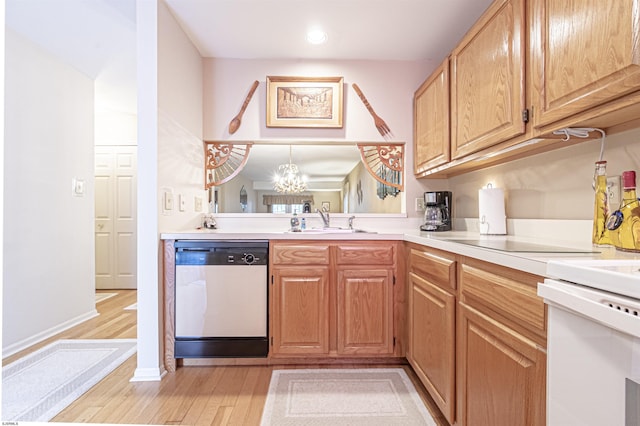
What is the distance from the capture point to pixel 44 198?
254cm

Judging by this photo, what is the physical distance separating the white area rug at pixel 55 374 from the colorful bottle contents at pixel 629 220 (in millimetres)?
2497

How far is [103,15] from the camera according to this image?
7.14ft

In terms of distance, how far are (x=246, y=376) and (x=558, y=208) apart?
191cm

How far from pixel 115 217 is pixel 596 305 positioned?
16.0 feet

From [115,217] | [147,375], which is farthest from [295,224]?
[115,217]

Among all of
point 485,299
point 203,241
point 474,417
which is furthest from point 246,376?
point 485,299

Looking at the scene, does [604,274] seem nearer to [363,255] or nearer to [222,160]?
[363,255]

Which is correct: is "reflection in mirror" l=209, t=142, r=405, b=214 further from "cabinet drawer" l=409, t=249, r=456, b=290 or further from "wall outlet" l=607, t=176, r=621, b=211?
"wall outlet" l=607, t=176, r=621, b=211

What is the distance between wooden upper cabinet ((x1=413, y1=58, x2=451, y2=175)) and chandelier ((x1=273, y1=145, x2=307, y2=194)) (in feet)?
3.13

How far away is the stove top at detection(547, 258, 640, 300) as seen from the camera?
1.90 ft

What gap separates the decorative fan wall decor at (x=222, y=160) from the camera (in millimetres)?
2635

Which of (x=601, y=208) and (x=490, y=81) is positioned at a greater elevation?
(x=490, y=81)

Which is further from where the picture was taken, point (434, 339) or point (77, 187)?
point (77, 187)

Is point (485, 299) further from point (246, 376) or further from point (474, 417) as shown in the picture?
point (246, 376)
